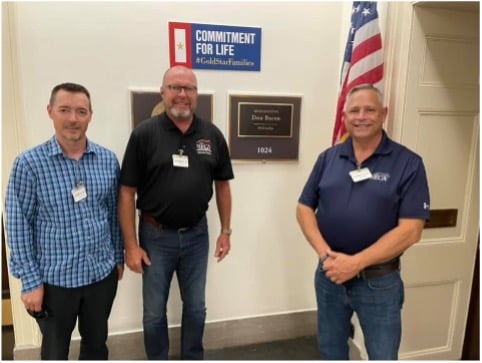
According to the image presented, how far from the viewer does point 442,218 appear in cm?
210

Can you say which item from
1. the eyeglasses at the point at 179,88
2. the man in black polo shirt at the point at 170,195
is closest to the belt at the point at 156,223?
the man in black polo shirt at the point at 170,195

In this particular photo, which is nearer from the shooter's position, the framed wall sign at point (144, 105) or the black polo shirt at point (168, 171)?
the black polo shirt at point (168, 171)

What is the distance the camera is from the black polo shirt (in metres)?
1.79

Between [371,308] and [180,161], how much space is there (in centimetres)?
107

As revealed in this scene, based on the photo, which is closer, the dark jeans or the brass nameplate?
the dark jeans

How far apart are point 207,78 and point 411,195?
1308 millimetres

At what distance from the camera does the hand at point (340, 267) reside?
1499 millimetres

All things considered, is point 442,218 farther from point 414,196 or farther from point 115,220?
point 115,220

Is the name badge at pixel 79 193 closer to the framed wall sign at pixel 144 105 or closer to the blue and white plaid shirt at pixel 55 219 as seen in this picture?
the blue and white plaid shirt at pixel 55 219

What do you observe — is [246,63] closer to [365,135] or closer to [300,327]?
[365,135]

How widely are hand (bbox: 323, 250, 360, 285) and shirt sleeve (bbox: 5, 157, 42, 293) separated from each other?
117 cm

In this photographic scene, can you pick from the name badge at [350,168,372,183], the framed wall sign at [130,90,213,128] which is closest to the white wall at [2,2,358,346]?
the framed wall sign at [130,90,213,128]

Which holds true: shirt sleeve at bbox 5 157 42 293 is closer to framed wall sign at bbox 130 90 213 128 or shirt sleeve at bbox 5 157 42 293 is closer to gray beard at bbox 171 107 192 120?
gray beard at bbox 171 107 192 120

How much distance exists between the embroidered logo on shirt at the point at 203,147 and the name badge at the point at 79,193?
570mm
